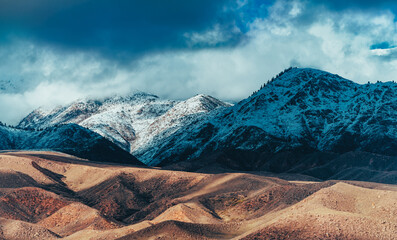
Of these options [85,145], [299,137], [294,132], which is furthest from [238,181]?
[85,145]

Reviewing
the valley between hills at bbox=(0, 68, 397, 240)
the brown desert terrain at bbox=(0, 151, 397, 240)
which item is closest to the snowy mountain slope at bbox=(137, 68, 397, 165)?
the valley between hills at bbox=(0, 68, 397, 240)

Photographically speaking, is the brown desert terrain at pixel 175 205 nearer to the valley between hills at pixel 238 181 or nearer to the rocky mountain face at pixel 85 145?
the valley between hills at pixel 238 181

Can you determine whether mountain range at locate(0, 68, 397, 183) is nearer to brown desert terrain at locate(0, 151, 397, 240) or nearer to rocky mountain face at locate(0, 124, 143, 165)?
rocky mountain face at locate(0, 124, 143, 165)

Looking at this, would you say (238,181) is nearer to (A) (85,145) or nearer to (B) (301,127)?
(B) (301,127)

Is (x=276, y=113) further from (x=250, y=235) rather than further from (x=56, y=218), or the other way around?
(x=250, y=235)

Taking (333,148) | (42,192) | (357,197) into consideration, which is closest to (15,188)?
(42,192)

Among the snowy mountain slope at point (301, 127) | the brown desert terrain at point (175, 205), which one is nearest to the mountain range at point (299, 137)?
the snowy mountain slope at point (301, 127)
